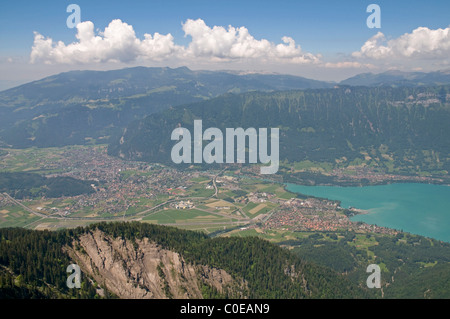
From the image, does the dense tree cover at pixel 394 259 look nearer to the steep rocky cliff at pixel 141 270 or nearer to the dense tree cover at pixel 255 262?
the dense tree cover at pixel 255 262

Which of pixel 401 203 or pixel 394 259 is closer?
pixel 394 259

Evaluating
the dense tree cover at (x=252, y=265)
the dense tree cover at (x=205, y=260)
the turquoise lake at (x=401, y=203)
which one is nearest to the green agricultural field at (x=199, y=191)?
the turquoise lake at (x=401, y=203)

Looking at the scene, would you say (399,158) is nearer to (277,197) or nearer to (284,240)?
(277,197)

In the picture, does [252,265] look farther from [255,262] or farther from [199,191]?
[199,191]

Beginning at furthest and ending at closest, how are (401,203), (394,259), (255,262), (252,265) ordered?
(401,203) < (394,259) < (255,262) < (252,265)

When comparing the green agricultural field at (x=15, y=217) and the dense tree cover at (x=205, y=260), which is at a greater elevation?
the dense tree cover at (x=205, y=260)

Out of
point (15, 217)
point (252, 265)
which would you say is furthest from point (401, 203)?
point (15, 217)

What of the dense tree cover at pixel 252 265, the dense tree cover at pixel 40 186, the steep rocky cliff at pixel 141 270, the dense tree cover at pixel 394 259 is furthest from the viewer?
the dense tree cover at pixel 40 186
